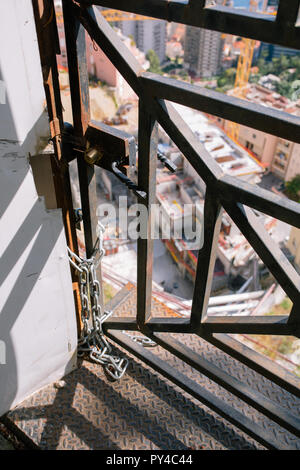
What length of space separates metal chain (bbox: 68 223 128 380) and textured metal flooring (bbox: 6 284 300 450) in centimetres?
7

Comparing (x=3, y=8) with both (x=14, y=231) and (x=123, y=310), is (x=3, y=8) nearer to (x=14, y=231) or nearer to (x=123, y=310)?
(x=14, y=231)

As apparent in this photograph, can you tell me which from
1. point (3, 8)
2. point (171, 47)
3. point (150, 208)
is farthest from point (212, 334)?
point (171, 47)

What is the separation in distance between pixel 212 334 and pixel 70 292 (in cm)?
81

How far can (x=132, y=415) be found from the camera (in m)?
2.34

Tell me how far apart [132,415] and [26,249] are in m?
1.18

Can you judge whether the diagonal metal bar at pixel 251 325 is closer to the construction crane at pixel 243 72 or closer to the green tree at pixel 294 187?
the green tree at pixel 294 187

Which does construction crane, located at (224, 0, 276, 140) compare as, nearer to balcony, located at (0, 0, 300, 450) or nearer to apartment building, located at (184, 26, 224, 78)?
apartment building, located at (184, 26, 224, 78)

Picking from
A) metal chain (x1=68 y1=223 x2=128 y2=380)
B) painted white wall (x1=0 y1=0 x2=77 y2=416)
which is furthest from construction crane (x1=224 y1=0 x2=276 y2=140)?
painted white wall (x1=0 y1=0 x2=77 y2=416)

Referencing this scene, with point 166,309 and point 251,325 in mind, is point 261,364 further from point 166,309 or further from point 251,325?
point 166,309

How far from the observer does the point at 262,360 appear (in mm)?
1890

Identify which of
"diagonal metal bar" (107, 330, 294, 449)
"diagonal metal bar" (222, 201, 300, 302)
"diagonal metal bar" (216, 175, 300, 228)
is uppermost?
"diagonal metal bar" (216, 175, 300, 228)

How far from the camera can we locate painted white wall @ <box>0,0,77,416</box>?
4.89 feet

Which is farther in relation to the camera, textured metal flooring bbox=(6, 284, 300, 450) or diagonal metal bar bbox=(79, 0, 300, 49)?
textured metal flooring bbox=(6, 284, 300, 450)

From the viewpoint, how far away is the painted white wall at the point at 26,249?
4.89 feet
